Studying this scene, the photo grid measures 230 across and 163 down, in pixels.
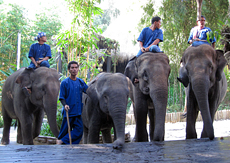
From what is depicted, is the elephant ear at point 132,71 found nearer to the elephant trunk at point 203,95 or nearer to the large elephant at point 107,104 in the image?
the large elephant at point 107,104

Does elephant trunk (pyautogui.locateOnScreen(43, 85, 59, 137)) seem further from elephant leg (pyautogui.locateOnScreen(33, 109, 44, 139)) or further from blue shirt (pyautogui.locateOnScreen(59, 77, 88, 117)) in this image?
elephant leg (pyautogui.locateOnScreen(33, 109, 44, 139))

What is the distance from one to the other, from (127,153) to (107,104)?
Answer: 3.57 feet

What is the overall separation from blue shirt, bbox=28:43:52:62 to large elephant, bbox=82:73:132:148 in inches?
61.9

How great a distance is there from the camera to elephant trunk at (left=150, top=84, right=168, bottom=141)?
418 centimetres

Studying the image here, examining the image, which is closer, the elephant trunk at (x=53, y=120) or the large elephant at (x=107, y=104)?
the large elephant at (x=107, y=104)

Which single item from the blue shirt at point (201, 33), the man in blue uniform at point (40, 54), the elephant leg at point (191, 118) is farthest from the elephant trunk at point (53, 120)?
the blue shirt at point (201, 33)

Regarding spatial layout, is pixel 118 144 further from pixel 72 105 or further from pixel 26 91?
pixel 26 91

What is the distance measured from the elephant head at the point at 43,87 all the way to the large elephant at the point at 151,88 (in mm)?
1433

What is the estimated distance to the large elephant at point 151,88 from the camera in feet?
14.3

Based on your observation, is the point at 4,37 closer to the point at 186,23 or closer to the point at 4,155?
the point at 186,23

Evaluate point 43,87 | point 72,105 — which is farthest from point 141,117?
point 43,87

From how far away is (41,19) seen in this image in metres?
20.7

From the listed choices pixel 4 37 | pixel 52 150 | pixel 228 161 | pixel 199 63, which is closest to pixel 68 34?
pixel 199 63

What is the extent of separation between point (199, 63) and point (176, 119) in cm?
863
